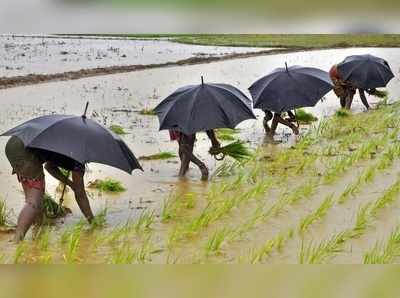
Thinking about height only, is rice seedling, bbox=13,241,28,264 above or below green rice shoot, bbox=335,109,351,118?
above

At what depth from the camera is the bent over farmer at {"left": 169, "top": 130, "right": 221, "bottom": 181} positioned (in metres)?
5.93

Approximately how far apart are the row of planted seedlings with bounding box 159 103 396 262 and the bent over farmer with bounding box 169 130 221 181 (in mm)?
286

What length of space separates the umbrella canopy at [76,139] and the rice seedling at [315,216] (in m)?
1.41

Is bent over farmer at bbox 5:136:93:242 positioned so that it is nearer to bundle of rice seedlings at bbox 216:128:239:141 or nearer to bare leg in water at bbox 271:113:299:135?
bundle of rice seedlings at bbox 216:128:239:141

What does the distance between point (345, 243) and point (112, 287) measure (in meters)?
3.64

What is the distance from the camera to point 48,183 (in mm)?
5789

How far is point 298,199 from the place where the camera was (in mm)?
5293

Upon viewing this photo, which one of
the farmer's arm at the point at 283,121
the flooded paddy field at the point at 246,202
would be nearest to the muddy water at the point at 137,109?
the flooded paddy field at the point at 246,202

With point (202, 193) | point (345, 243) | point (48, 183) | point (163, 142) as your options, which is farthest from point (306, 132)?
point (345, 243)

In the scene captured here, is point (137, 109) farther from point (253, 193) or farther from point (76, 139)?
point (76, 139)

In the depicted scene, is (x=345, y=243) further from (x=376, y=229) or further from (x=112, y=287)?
(x=112, y=287)

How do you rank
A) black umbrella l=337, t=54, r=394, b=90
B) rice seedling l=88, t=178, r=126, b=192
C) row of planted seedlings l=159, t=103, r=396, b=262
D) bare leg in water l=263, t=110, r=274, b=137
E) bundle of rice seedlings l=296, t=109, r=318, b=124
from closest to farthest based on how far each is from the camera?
1. row of planted seedlings l=159, t=103, r=396, b=262
2. rice seedling l=88, t=178, r=126, b=192
3. bare leg in water l=263, t=110, r=274, b=137
4. black umbrella l=337, t=54, r=394, b=90
5. bundle of rice seedlings l=296, t=109, r=318, b=124

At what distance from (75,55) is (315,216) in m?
17.4

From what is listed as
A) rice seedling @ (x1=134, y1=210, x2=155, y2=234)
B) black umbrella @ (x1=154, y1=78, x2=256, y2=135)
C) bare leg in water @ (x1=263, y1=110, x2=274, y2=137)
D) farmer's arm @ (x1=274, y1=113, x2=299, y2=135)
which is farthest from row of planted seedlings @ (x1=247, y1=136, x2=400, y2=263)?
bare leg in water @ (x1=263, y1=110, x2=274, y2=137)
